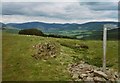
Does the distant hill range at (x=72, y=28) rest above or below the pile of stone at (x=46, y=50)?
above

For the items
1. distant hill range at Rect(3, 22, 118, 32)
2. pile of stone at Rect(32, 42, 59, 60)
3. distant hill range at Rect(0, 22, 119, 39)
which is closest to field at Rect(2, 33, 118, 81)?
pile of stone at Rect(32, 42, 59, 60)

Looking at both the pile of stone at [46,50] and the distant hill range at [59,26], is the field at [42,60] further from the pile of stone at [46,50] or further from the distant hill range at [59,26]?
the distant hill range at [59,26]

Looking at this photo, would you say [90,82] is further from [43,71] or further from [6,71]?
[6,71]

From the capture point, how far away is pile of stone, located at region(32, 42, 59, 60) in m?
11.8

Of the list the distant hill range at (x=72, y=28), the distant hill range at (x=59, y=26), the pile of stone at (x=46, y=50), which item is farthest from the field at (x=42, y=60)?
the distant hill range at (x=59, y=26)

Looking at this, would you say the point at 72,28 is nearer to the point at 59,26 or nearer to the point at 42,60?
the point at 59,26

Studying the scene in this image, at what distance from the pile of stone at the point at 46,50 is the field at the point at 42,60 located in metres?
0.17

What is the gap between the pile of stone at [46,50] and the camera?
11.8m

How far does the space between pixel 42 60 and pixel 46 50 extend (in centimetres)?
50

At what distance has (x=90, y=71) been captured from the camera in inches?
441

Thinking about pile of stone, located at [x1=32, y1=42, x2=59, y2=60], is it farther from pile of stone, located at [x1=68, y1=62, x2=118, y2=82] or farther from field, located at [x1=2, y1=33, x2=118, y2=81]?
pile of stone, located at [x1=68, y1=62, x2=118, y2=82]

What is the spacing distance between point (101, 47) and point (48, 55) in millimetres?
2212

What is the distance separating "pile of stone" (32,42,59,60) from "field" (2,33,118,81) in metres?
0.17

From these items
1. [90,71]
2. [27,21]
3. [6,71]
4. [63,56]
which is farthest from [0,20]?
[90,71]
